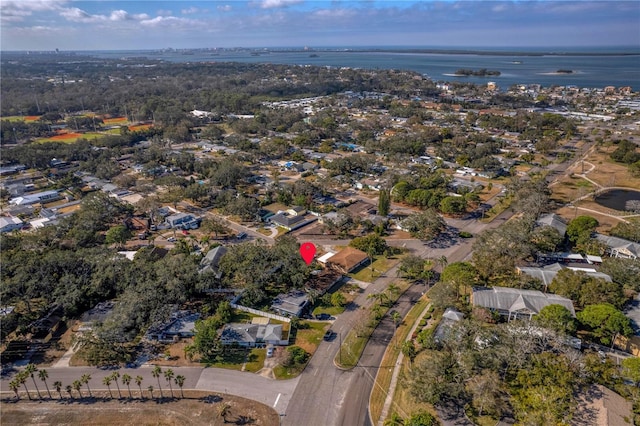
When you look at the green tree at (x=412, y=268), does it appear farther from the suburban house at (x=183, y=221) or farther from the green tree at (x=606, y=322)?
the suburban house at (x=183, y=221)

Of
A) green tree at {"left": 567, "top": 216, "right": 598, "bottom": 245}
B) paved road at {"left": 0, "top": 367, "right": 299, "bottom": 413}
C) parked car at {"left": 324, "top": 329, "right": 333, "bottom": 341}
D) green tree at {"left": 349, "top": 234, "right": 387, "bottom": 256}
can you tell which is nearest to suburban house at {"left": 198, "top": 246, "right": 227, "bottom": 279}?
paved road at {"left": 0, "top": 367, "right": 299, "bottom": 413}

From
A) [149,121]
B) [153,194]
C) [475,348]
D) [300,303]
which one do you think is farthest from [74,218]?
[149,121]

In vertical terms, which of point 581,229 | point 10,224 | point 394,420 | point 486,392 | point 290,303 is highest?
point 581,229

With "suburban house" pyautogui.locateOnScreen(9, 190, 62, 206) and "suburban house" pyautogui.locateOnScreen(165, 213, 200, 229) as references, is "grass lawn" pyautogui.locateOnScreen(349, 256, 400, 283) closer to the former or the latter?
"suburban house" pyautogui.locateOnScreen(165, 213, 200, 229)

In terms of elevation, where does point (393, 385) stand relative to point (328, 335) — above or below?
Answer: below

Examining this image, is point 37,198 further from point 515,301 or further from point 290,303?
point 515,301

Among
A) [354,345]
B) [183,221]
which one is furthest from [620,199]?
[183,221]

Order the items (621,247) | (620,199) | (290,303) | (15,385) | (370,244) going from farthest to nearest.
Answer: (620,199), (370,244), (621,247), (290,303), (15,385)
